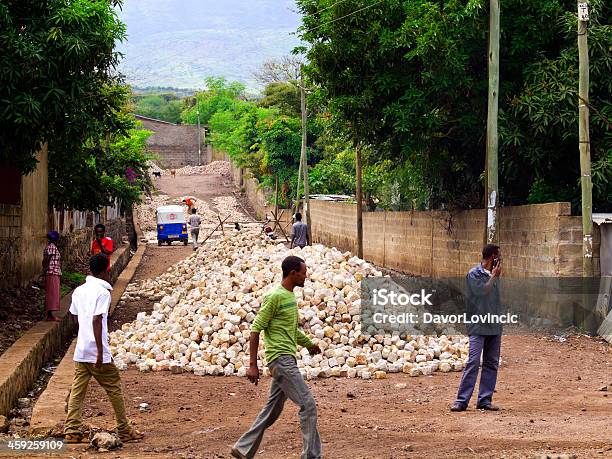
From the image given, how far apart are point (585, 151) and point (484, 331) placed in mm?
7128

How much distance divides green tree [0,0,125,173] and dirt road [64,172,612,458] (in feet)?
14.9

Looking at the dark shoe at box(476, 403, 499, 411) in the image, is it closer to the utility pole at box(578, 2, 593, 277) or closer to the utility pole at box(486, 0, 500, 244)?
the utility pole at box(578, 2, 593, 277)

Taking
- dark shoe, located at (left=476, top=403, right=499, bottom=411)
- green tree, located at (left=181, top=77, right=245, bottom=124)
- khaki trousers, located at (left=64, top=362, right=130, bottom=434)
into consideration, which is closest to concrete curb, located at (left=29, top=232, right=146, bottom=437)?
khaki trousers, located at (left=64, top=362, right=130, bottom=434)

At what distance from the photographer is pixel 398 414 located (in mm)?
10414

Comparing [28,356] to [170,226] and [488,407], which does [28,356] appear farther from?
[170,226]

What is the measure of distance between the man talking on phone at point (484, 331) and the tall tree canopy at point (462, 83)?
8.28 meters

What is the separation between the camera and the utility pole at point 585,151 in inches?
629

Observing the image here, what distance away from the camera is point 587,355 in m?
14.8

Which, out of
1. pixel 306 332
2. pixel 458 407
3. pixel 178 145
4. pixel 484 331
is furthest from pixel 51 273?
pixel 178 145

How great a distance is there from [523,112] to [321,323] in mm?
7162

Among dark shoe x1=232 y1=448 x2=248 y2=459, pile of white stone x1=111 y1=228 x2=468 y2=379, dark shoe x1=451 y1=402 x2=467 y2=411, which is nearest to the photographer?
dark shoe x1=232 y1=448 x2=248 y2=459

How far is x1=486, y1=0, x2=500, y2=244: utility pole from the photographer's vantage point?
18.2 m

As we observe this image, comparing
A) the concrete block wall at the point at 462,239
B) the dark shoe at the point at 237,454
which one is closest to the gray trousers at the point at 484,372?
the dark shoe at the point at 237,454

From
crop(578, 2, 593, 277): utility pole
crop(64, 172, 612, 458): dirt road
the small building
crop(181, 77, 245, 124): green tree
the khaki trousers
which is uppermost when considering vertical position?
crop(181, 77, 245, 124): green tree
